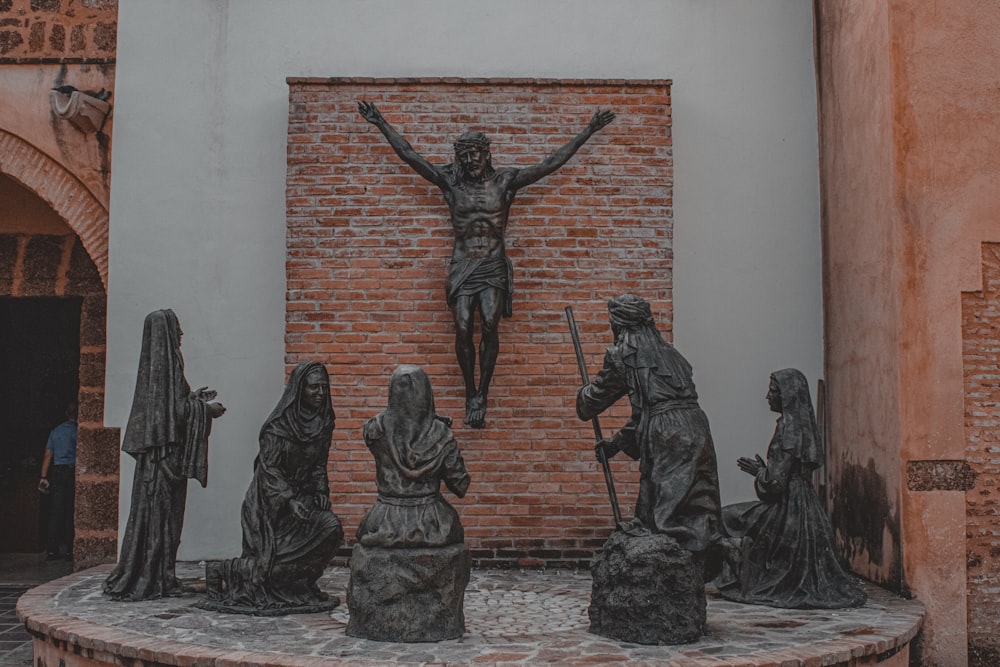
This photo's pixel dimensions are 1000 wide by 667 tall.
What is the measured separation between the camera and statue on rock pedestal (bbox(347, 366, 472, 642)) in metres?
5.38

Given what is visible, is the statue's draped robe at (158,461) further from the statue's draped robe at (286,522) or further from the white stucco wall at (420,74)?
the white stucco wall at (420,74)

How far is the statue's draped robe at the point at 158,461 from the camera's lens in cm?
657

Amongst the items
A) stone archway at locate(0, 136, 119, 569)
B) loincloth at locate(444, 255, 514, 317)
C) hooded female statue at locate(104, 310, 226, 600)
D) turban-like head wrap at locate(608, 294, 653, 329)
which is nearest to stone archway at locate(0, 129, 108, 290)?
stone archway at locate(0, 136, 119, 569)

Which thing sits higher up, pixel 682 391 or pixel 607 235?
pixel 607 235

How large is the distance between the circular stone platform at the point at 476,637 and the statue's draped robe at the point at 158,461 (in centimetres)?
21

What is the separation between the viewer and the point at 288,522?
6234mm

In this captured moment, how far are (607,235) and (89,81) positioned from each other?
473 cm

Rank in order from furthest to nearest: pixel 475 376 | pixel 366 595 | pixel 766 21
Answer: pixel 766 21 < pixel 475 376 < pixel 366 595

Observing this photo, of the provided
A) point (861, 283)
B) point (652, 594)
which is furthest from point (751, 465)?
point (861, 283)

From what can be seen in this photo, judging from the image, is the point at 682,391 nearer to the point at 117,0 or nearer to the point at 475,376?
the point at 475,376

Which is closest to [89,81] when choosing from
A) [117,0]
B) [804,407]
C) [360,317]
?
[117,0]

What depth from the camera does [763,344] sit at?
27.5 feet

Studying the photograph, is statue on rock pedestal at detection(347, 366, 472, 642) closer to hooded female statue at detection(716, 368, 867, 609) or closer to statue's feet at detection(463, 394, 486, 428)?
hooded female statue at detection(716, 368, 867, 609)

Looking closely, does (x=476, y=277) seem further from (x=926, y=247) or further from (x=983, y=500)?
(x=983, y=500)
